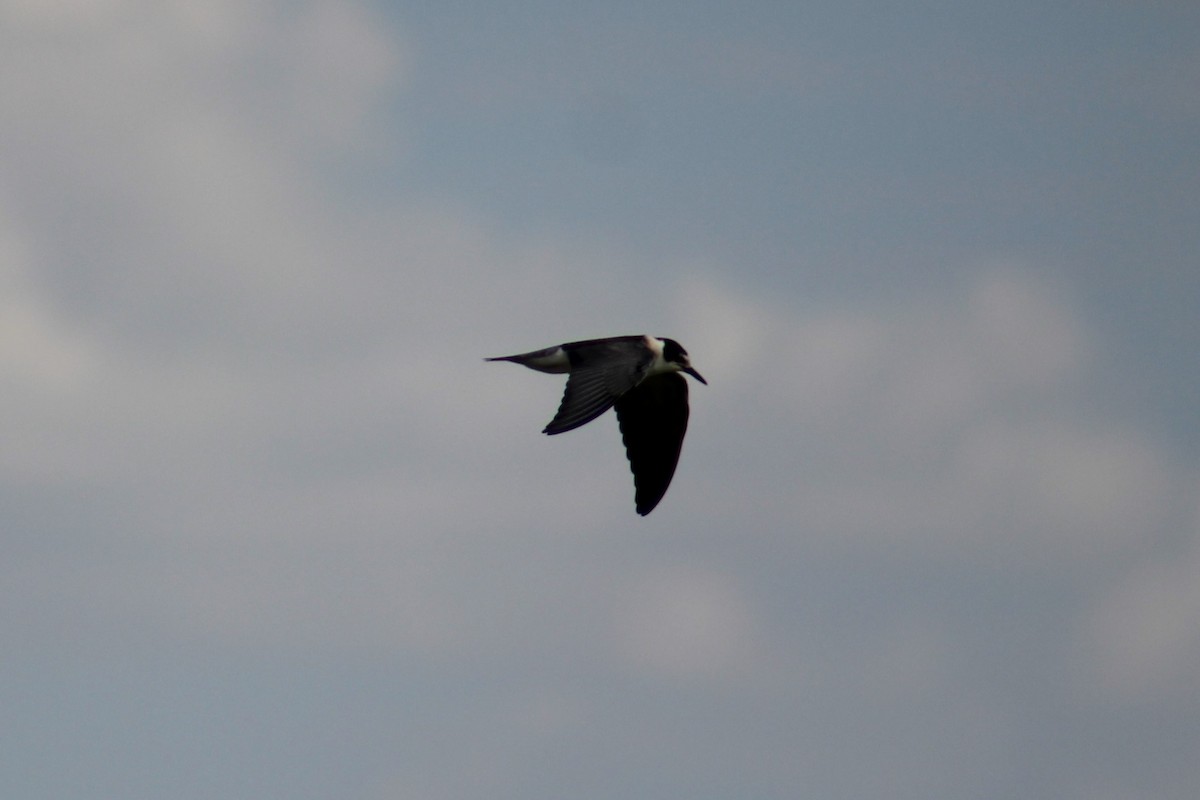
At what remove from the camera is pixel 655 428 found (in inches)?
1030

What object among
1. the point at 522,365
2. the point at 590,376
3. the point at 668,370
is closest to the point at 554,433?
the point at 590,376

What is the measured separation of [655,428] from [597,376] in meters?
4.90

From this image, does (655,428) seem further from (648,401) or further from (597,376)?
(597,376)

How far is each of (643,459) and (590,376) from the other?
4.87 metres

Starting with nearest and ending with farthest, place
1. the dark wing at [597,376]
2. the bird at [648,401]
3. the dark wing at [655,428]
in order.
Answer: the dark wing at [597,376]
the bird at [648,401]
the dark wing at [655,428]

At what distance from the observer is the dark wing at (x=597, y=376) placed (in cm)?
2011

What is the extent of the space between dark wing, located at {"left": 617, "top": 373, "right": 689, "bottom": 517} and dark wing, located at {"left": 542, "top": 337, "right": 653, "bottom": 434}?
2.59 meters

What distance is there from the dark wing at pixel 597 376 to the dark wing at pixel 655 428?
259 cm

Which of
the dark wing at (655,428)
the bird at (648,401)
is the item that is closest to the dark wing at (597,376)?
the bird at (648,401)

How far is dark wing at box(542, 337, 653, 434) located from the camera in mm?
20109

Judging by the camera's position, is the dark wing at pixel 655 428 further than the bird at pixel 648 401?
Yes

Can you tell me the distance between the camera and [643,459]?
2600 cm

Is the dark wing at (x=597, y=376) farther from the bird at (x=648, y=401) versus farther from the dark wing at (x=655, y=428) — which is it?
the dark wing at (x=655, y=428)

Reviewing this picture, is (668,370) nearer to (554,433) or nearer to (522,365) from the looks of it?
(522,365)
